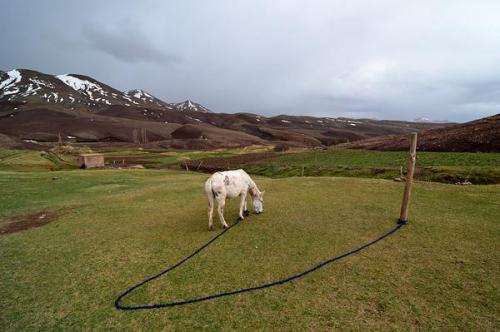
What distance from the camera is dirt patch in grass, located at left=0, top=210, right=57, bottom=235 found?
12895 millimetres

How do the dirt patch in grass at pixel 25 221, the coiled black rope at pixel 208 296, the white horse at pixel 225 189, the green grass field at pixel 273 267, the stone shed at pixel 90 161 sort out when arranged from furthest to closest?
the stone shed at pixel 90 161, the dirt patch in grass at pixel 25 221, the white horse at pixel 225 189, the coiled black rope at pixel 208 296, the green grass field at pixel 273 267

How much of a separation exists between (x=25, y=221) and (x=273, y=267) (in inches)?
531

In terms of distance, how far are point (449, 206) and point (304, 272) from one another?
996 centimetres

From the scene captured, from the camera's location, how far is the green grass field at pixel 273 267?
6184 millimetres

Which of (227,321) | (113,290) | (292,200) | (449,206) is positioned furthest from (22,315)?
(449,206)

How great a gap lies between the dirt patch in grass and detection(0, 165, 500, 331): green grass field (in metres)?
0.60

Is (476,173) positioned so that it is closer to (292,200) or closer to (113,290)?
(292,200)

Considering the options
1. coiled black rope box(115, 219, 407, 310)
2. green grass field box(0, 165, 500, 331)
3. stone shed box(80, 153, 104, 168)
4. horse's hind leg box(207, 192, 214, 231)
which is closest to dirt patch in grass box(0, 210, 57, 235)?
green grass field box(0, 165, 500, 331)

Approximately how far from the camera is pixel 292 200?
51.7 ft

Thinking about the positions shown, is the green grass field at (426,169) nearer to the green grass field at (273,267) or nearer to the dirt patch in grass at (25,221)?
the green grass field at (273,267)

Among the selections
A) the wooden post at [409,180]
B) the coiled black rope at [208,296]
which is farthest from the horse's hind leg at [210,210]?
the wooden post at [409,180]

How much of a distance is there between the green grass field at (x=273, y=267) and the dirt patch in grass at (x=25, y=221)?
0.60 metres

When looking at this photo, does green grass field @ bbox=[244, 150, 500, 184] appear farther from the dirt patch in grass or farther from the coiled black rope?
the dirt patch in grass

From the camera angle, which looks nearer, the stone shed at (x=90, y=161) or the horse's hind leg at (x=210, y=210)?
the horse's hind leg at (x=210, y=210)
